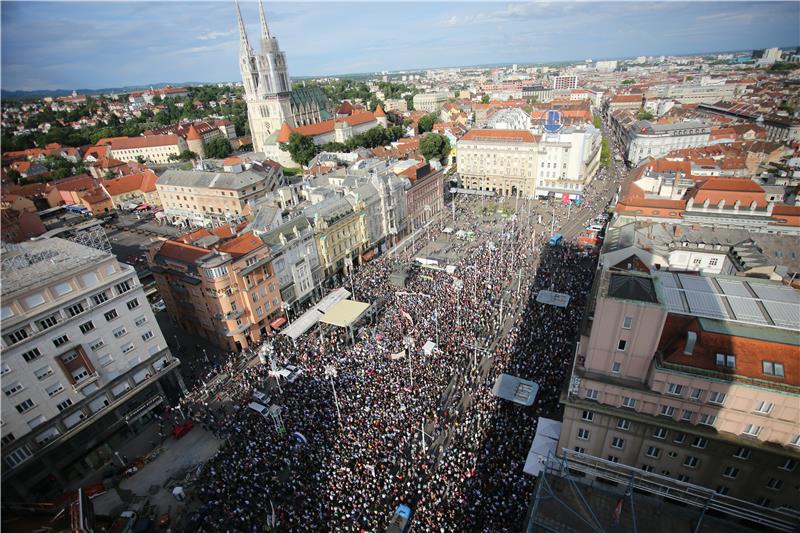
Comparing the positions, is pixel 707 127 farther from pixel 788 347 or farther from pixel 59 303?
pixel 59 303

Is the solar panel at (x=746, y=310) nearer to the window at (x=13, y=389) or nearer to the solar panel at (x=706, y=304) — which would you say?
the solar panel at (x=706, y=304)

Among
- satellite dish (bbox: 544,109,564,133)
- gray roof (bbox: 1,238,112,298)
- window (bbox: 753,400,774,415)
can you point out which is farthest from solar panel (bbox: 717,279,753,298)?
satellite dish (bbox: 544,109,564,133)

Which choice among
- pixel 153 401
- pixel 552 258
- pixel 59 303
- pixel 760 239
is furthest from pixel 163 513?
pixel 760 239

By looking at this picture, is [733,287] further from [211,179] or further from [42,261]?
[211,179]

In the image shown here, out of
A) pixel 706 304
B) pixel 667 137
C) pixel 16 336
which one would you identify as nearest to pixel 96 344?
pixel 16 336

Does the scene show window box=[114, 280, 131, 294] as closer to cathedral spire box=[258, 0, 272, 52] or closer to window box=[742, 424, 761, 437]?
window box=[742, 424, 761, 437]

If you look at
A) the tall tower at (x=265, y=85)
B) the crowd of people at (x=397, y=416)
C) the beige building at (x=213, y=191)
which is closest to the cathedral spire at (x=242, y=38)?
the tall tower at (x=265, y=85)
